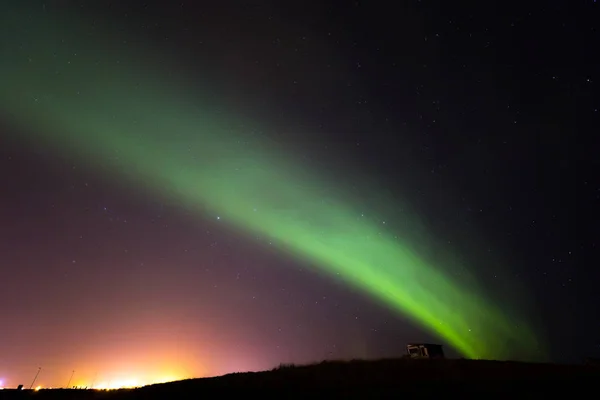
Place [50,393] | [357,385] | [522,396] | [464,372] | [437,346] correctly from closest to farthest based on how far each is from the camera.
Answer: [522,396]
[357,385]
[464,372]
[50,393]
[437,346]

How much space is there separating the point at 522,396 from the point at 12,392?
32.6 meters

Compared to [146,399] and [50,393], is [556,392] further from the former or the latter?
[50,393]

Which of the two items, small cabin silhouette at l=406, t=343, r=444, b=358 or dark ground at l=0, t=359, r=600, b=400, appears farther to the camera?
small cabin silhouette at l=406, t=343, r=444, b=358

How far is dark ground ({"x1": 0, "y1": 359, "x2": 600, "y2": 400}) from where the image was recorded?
17.6 metres

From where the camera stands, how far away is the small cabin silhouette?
111ft

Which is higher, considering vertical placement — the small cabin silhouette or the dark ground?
the small cabin silhouette

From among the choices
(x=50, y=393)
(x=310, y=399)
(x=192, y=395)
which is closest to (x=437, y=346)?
(x=310, y=399)

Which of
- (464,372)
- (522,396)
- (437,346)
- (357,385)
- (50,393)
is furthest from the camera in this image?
(437,346)

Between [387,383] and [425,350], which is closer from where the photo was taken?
[387,383]

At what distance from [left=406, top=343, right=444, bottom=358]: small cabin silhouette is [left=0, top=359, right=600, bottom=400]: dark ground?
8202 mm

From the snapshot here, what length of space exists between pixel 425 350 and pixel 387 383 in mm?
17628

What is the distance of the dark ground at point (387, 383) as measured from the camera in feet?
57.7

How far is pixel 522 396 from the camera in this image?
55.1 ft

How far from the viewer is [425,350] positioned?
1344 inches
